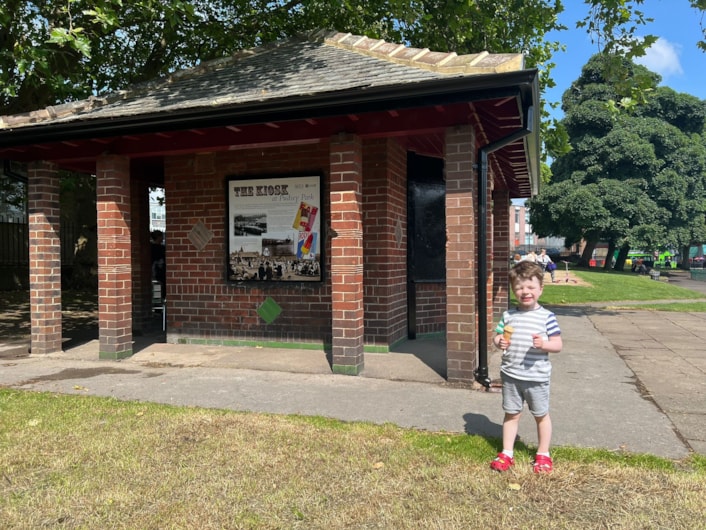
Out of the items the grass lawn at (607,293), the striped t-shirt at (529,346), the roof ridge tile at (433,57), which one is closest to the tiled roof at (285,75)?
the roof ridge tile at (433,57)

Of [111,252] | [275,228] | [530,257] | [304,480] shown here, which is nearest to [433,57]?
[275,228]

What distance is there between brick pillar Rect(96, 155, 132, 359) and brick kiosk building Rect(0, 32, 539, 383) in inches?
0.8

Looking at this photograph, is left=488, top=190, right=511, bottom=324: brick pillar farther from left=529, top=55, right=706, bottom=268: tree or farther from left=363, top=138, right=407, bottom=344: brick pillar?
left=529, top=55, right=706, bottom=268: tree

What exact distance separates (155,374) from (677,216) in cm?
3803

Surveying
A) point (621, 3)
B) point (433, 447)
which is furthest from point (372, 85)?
point (621, 3)

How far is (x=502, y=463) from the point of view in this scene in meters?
3.50

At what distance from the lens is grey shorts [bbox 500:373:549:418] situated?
3514mm

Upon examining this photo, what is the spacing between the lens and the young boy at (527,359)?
3477mm

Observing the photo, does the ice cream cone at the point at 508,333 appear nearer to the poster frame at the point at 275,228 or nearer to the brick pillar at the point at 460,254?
the brick pillar at the point at 460,254

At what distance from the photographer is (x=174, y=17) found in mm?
7559

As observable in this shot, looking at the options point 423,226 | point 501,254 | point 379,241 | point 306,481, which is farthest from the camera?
point 501,254

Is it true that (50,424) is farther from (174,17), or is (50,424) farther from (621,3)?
(621,3)

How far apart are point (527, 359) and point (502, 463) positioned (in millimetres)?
699

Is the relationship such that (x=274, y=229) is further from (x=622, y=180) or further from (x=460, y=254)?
(x=622, y=180)
